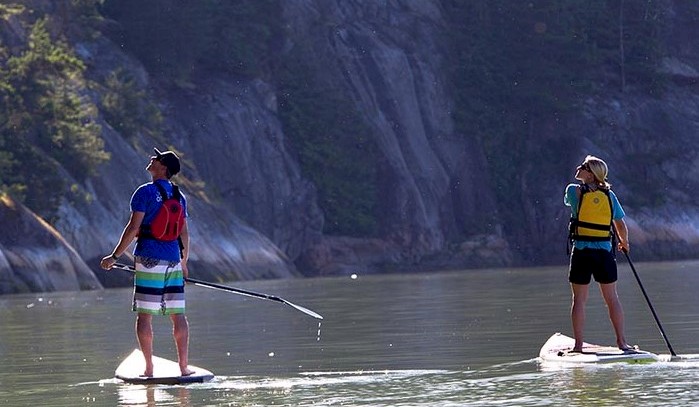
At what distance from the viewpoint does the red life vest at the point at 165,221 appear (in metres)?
A: 15.0

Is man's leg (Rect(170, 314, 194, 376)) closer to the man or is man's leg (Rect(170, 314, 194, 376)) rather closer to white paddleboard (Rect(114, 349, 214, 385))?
the man

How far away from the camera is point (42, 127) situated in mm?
54500

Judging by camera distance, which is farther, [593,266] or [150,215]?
[593,266]

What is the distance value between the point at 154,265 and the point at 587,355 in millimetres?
3841

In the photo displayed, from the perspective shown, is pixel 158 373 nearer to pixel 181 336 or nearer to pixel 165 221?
pixel 181 336

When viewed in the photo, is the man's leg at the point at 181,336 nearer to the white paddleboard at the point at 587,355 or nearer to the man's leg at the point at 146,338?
the man's leg at the point at 146,338

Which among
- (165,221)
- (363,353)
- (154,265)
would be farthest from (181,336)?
(363,353)

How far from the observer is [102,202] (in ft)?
178

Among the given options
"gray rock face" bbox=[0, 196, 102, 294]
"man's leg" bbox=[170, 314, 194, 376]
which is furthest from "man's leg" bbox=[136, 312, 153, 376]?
"gray rock face" bbox=[0, 196, 102, 294]

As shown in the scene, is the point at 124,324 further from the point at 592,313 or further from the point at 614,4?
the point at 614,4

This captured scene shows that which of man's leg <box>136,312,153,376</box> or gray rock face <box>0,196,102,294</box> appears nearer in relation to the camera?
man's leg <box>136,312,153,376</box>

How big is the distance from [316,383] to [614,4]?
2987 inches

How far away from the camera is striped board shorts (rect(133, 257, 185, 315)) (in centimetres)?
1493

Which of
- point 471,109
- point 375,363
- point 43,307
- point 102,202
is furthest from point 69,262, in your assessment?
point 471,109
